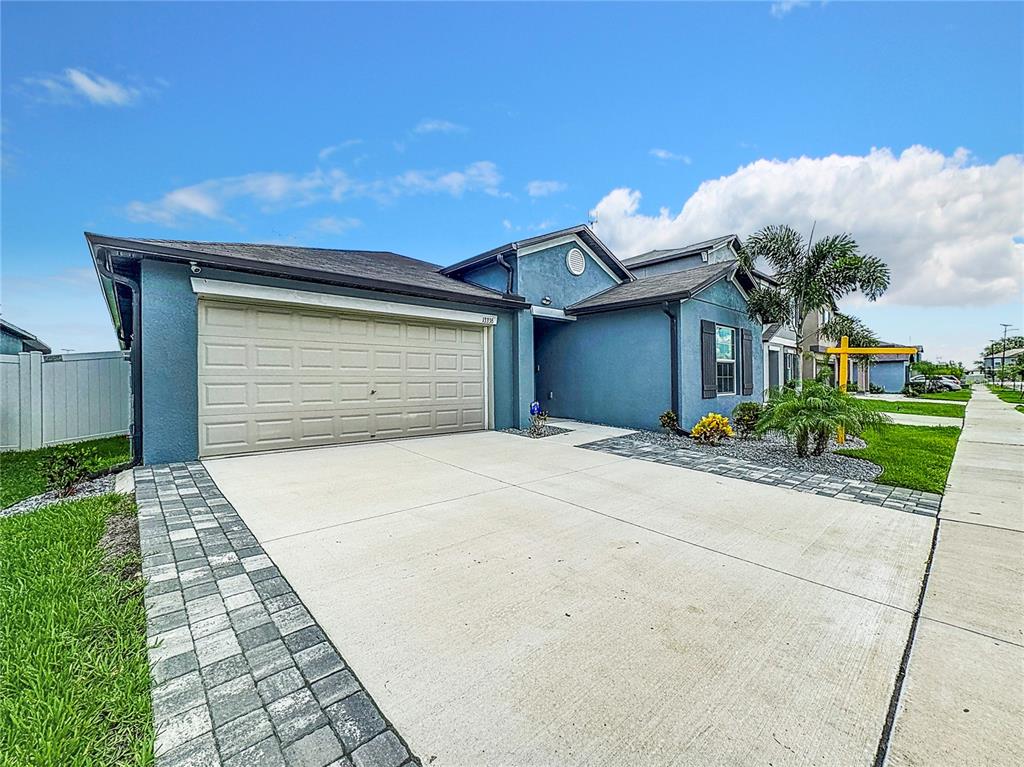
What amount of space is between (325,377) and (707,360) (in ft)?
27.0

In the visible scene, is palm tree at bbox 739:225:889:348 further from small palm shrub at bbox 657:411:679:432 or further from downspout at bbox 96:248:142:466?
downspout at bbox 96:248:142:466

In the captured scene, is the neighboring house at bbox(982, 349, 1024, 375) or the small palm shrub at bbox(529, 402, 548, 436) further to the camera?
the neighboring house at bbox(982, 349, 1024, 375)

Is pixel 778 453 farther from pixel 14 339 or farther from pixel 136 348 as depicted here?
pixel 14 339

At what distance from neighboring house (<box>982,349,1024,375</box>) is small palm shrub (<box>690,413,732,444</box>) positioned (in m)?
61.1

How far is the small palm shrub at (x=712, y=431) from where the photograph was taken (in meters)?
8.28

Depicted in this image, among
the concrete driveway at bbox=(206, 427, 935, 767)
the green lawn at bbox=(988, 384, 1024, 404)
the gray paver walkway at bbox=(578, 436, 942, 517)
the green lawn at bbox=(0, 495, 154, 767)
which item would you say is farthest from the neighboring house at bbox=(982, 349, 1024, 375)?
the green lawn at bbox=(0, 495, 154, 767)

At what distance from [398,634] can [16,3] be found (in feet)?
34.1

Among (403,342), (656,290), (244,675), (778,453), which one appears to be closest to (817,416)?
(778,453)

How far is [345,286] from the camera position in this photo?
25.2 ft

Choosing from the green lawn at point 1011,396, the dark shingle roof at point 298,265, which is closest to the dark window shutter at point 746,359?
the dark shingle roof at point 298,265

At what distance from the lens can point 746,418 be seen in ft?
31.3

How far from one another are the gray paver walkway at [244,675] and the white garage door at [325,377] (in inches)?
153

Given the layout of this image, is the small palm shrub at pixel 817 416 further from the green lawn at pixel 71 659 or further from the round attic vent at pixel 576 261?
the green lawn at pixel 71 659

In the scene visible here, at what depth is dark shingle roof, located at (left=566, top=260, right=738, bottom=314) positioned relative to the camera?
372 inches
